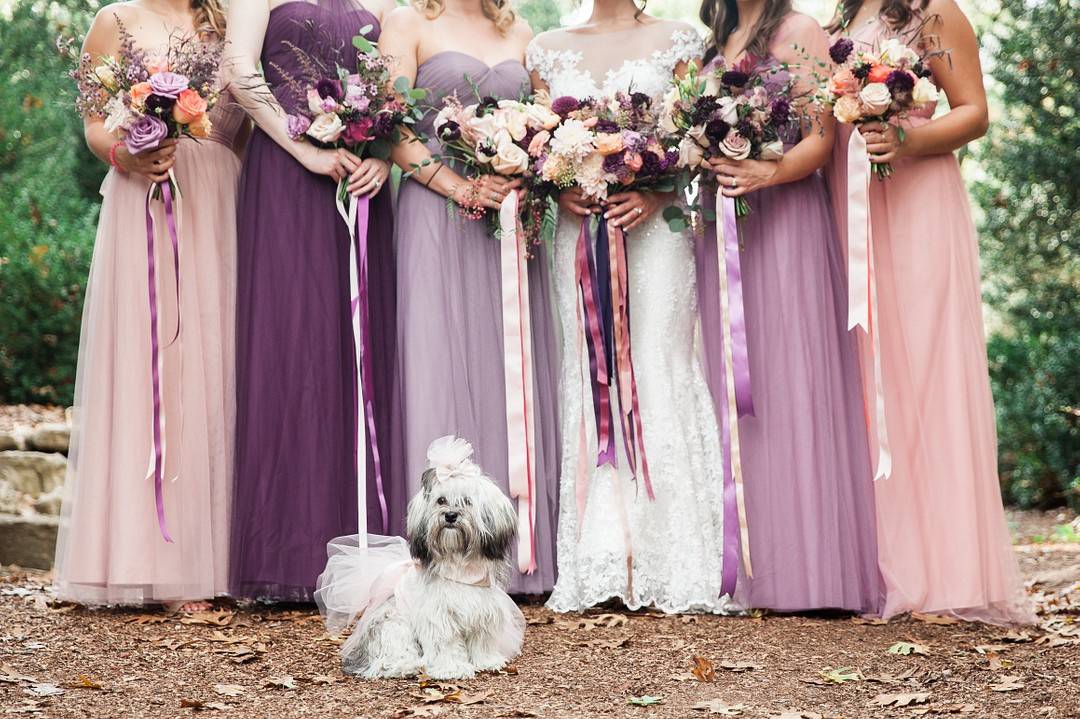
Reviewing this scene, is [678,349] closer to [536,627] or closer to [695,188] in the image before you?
[695,188]

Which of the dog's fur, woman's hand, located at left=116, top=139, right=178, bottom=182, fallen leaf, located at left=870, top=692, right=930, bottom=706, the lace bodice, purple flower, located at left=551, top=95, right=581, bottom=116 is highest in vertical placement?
the lace bodice

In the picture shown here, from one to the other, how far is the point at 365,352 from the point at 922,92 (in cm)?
252

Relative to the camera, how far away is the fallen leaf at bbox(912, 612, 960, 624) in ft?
15.8

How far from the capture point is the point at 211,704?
3645 millimetres

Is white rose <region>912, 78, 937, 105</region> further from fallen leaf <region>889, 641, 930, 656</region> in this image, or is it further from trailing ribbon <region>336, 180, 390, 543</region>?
trailing ribbon <region>336, 180, 390, 543</region>

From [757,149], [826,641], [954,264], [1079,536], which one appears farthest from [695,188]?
[1079,536]

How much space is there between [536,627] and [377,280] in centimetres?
171

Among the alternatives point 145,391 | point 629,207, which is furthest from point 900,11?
point 145,391

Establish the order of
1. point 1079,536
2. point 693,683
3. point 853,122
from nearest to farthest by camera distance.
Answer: point 693,683
point 853,122
point 1079,536

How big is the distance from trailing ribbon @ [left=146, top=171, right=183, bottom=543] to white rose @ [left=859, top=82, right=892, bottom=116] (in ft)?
9.45

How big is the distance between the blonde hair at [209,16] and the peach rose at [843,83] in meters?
2.72

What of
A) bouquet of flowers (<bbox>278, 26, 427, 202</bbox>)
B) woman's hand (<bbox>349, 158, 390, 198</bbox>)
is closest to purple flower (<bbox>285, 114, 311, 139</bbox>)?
bouquet of flowers (<bbox>278, 26, 427, 202</bbox>)

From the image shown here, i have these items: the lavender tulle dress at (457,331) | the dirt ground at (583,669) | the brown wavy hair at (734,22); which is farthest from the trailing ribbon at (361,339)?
the brown wavy hair at (734,22)

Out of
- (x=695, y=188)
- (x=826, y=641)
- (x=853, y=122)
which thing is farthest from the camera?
(x=695, y=188)
